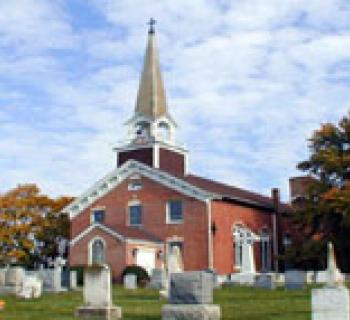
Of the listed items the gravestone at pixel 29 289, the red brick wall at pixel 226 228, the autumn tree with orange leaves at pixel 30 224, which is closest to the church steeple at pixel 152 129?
the red brick wall at pixel 226 228

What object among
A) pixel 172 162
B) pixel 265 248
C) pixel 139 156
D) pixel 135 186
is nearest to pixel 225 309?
pixel 135 186

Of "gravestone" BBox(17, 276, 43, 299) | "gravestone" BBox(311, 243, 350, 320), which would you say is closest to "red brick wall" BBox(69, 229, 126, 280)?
"gravestone" BBox(17, 276, 43, 299)

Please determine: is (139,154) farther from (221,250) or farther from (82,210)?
(221,250)

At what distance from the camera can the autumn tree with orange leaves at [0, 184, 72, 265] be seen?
64.2 metres

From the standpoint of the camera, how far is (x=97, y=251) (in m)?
50.6

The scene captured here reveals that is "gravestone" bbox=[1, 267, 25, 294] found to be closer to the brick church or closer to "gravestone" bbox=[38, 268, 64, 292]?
"gravestone" bbox=[38, 268, 64, 292]

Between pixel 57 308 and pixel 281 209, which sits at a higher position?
pixel 281 209

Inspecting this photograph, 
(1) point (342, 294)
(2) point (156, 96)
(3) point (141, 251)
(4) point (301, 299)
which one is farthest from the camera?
(2) point (156, 96)

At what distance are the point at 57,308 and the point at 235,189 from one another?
38449 millimetres

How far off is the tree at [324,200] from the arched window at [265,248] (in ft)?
27.4

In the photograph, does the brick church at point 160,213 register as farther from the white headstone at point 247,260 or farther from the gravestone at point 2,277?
the gravestone at point 2,277

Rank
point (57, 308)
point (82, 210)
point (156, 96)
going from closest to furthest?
point (57, 308)
point (82, 210)
point (156, 96)

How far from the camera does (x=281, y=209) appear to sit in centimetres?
5969

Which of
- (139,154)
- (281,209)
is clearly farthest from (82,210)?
(281,209)
